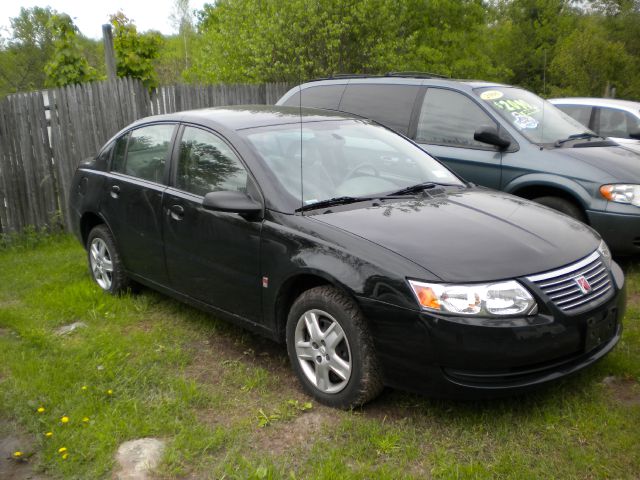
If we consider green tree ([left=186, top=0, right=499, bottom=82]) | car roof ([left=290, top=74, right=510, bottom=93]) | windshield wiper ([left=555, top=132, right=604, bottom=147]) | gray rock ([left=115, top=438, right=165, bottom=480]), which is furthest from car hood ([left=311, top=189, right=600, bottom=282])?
green tree ([left=186, top=0, right=499, bottom=82])

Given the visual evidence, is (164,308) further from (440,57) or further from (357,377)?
(440,57)

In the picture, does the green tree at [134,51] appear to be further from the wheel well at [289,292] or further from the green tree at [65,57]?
the wheel well at [289,292]

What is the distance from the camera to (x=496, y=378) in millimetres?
3225

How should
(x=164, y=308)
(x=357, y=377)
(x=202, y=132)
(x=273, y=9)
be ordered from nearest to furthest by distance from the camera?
1. (x=357, y=377)
2. (x=202, y=132)
3. (x=164, y=308)
4. (x=273, y=9)

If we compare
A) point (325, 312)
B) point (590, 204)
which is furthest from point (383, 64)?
point (325, 312)

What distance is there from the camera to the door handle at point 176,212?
4.57m

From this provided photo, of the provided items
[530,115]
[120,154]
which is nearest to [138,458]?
[120,154]

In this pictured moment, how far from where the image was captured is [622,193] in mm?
5652

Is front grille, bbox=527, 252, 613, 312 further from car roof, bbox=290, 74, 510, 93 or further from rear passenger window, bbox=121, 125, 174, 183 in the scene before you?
car roof, bbox=290, 74, 510, 93

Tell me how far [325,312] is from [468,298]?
804mm

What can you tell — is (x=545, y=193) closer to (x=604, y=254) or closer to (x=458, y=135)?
(x=458, y=135)

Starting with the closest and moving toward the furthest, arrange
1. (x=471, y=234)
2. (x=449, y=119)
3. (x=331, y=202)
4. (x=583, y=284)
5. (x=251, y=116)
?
(x=583, y=284) < (x=471, y=234) < (x=331, y=202) < (x=251, y=116) < (x=449, y=119)

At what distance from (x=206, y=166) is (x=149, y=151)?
0.87 meters

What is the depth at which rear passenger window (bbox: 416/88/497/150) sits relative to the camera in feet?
21.1
